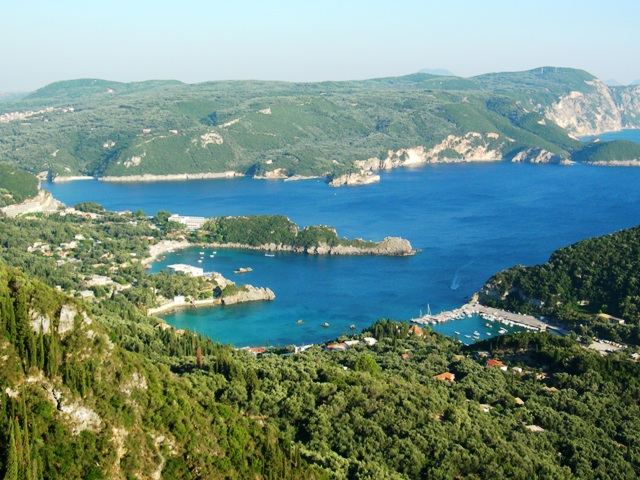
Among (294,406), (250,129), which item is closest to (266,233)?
(294,406)

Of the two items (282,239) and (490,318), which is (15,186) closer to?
(282,239)

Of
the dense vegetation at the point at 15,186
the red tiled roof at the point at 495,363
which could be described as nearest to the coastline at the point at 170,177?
the dense vegetation at the point at 15,186

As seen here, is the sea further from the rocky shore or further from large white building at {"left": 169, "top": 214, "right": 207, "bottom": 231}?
large white building at {"left": 169, "top": 214, "right": 207, "bottom": 231}

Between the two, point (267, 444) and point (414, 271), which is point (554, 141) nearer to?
point (414, 271)

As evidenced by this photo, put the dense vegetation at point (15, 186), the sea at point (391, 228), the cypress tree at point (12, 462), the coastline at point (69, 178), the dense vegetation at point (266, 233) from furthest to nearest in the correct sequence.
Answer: the coastline at point (69, 178) < the dense vegetation at point (15, 186) < the dense vegetation at point (266, 233) < the sea at point (391, 228) < the cypress tree at point (12, 462)

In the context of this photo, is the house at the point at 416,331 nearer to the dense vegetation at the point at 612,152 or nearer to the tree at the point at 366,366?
the tree at the point at 366,366

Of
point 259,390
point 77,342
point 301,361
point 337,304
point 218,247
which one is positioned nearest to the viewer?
point 77,342

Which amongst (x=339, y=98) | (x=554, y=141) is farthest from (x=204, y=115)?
(x=554, y=141)

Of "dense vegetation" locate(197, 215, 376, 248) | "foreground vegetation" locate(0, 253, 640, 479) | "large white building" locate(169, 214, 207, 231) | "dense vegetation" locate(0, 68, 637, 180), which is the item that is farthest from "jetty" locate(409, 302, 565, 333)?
"dense vegetation" locate(0, 68, 637, 180)
